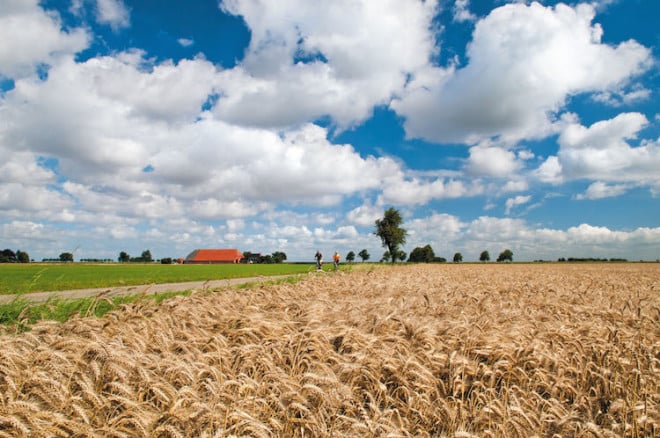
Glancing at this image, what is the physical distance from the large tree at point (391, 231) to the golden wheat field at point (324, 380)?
9310cm

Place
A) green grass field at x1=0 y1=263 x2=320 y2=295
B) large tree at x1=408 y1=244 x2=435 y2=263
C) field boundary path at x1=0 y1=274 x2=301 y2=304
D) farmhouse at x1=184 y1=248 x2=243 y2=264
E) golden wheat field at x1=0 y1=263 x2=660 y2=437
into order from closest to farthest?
golden wheat field at x1=0 y1=263 x2=660 y2=437 → field boundary path at x1=0 y1=274 x2=301 y2=304 → green grass field at x1=0 y1=263 x2=320 y2=295 → large tree at x1=408 y1=244 x2=435 y2=263 → farmhouse at x1=184 y1=248 x2=243 y2=264

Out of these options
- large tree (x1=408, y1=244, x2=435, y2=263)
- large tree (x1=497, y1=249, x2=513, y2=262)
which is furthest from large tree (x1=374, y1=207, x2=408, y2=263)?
large tree (x1=497, y1=249, x2=513, y2=262)

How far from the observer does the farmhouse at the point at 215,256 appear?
169000 millimetres

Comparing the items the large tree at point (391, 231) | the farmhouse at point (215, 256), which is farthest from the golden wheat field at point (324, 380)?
the farmhouse at point (215, 256)

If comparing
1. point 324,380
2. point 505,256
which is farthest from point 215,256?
point 324,380

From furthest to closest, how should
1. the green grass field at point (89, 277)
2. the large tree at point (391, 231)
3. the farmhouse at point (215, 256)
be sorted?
the farmhouse at point (215, 256)
the large tree at point (391, 231)
the green grass field at point (89, 277)

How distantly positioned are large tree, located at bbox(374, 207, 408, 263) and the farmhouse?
8761cm

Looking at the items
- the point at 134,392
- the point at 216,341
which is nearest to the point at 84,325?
the point at 216,341

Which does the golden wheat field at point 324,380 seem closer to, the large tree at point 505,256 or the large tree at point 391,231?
the large tree at point 391,231

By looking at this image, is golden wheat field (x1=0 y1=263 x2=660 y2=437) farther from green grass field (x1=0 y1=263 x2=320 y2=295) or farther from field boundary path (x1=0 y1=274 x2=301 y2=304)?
green grass field (x1=0 y1=263 x2=320 y2=295)

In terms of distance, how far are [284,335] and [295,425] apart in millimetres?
1699

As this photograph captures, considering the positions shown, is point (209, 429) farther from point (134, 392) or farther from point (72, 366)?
point (72, 366)

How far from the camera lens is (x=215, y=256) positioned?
565ft

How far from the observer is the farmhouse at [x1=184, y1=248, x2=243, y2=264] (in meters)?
169
